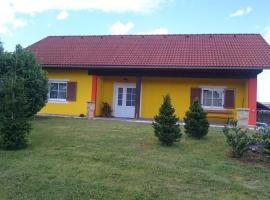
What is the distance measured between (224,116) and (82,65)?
7.89 meters

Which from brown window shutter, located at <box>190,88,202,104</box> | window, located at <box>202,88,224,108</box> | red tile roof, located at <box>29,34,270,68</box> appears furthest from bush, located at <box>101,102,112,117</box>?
window, located at <box>202,88,224,108</box>

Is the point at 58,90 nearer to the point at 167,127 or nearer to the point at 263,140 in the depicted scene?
the point at 167,127

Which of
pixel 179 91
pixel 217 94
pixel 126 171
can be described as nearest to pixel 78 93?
pixel 179 91

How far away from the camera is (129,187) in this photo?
6.92 meters

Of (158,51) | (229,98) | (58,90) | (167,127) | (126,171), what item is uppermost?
(158,51)

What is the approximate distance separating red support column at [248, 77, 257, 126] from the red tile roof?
862 millimetres

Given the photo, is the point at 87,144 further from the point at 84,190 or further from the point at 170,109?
the point at 84,190

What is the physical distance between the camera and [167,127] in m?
10.5

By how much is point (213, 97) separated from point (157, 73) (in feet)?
10.5

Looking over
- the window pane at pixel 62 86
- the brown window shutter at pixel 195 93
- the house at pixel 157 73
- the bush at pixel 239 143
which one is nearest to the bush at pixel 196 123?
the bush at pixel 239 143

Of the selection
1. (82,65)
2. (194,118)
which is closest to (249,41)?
(82,65)

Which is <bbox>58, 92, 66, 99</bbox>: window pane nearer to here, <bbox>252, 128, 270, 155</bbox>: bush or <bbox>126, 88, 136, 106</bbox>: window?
<bbox>126, 88, 136, 106</bbox>: window

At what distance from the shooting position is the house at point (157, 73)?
18.7 meters

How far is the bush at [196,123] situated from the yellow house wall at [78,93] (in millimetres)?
9566
